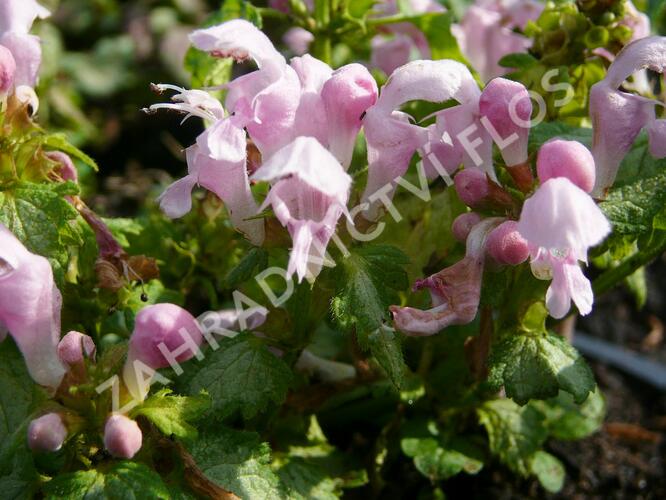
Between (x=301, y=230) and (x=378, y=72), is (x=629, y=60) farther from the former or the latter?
(x=378, y=72)

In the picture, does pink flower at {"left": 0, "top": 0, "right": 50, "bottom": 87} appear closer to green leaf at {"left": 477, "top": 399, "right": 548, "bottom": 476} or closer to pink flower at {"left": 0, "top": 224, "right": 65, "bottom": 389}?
pink flower at {"left": 0, "top": 224, "right": 65, "bottom": 389}

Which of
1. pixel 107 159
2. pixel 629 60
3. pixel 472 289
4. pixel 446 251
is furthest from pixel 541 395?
pixel 107 159

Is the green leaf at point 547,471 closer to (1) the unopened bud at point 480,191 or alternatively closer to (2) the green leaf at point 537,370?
(2) the green leaf at point 537,370

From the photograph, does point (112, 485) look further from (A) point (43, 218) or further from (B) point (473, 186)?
(B) point (473, 186)

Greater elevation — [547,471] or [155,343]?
[155,343]

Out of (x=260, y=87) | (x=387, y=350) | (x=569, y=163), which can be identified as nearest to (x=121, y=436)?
(x=387, y=350)

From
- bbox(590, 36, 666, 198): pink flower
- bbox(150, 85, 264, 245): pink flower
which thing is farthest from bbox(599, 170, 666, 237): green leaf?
bbox(150, 85, 264, 245): pink flower

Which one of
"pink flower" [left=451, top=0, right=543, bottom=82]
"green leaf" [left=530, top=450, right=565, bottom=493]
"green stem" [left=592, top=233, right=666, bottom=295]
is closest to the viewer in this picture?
"green stem" [left=592, top=233, right=666, bottom=295]
